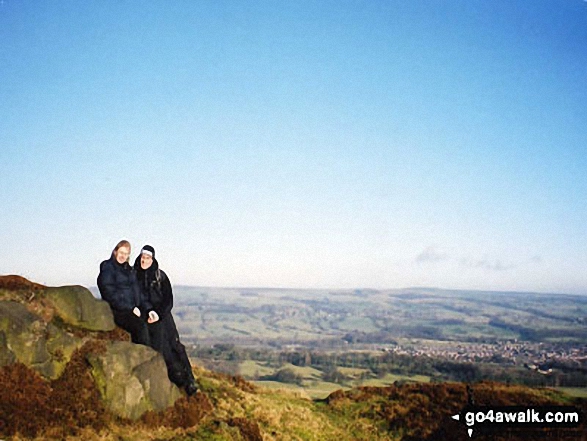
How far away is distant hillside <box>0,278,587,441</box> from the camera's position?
1161 centimetres

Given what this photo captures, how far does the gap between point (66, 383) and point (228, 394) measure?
8080mm

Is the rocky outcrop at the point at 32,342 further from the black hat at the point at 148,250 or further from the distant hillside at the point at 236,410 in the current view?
the black hat at the point at 148,250

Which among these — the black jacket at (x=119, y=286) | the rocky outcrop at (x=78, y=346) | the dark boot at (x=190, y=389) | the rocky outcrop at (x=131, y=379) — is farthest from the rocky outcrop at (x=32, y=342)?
the dark boot at (x=190, y=389)

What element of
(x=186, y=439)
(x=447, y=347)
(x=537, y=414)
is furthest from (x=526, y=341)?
(x=186, y=439)

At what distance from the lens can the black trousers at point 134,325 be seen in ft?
51.0

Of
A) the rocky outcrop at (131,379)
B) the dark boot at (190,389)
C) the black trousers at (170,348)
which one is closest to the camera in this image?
the rocky outcrop at (131,379)

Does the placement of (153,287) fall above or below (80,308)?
above

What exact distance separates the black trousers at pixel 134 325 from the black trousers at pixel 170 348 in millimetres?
336

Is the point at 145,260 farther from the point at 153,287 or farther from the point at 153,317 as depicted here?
the point at 153,317

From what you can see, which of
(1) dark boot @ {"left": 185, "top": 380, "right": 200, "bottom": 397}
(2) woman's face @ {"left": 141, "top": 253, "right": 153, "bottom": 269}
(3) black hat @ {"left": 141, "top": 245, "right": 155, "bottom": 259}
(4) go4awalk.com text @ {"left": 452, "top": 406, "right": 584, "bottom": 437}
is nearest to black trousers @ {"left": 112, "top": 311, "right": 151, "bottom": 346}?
(2) woman's face @ {"left": 141, "top": 253, "right": 153, "bottom": 269}

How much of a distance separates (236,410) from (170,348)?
3.91m

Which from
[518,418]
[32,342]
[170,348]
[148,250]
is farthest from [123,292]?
[518,418]

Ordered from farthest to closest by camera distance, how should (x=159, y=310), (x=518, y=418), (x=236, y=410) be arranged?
1. (x=518, y=418)
2. (x=236, y=410)
3. (x=159, y=310)

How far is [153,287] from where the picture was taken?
15914 millimetres
